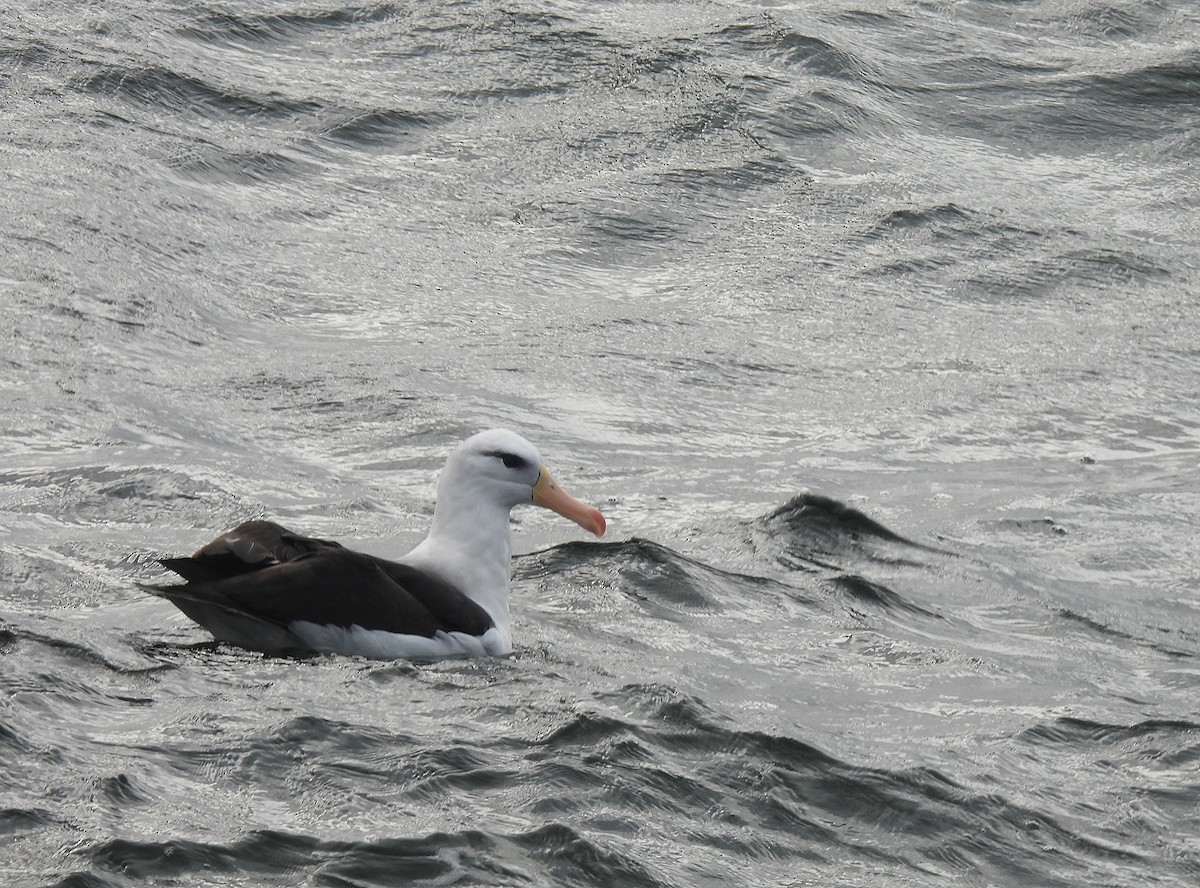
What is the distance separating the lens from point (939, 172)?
16.4 metres

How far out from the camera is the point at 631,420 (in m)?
11.1

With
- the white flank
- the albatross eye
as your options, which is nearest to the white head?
the albatross eye

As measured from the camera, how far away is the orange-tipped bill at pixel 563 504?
8.20 meters

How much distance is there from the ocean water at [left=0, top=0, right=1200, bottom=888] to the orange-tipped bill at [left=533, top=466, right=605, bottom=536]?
0.32 metres

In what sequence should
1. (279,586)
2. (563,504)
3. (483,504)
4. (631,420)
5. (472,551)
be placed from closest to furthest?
(279,586) → (472,551) → (483,504) → (563,504) → (631,420)

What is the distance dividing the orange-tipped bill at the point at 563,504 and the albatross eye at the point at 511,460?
0.12 m

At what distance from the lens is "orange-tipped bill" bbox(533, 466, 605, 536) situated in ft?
26.9

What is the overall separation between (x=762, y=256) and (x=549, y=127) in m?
3.06

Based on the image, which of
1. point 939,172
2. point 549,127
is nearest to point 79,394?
point 549,127

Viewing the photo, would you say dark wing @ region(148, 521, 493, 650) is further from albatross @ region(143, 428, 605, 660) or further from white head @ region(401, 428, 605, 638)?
white head @ region(401, 428, 605, 638)

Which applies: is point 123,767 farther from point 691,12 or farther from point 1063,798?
point 691,12

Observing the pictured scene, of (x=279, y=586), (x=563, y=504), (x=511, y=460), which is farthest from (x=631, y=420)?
(x=279, y=586)

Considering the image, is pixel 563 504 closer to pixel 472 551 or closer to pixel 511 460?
pixel 511 460

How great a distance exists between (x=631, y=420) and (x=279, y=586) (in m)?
4.33
